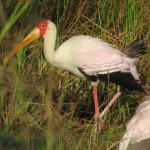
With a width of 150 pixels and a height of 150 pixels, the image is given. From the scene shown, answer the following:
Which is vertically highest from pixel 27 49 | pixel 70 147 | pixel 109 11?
pixel 109 11

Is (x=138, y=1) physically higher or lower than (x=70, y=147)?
higher

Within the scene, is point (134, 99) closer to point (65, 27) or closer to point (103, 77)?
point (103, 77)

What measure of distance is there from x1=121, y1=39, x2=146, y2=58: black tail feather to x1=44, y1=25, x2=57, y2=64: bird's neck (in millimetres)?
764

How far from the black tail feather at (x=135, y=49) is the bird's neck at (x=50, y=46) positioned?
0.76 metres

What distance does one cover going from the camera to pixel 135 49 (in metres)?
5.23

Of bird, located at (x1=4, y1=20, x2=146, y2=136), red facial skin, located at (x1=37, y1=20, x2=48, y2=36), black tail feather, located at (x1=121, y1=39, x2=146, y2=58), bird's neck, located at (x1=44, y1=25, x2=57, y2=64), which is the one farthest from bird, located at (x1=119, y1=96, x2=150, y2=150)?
red facial skin, located at (x1=37, y1=20, x2=48, y2=36)

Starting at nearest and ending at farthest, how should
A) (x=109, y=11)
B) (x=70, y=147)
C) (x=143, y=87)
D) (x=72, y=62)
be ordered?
(x=70, y=147), (x=72, y=62), (x=143, y=87), (x=109, y=11)

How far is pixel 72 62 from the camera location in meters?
5.16

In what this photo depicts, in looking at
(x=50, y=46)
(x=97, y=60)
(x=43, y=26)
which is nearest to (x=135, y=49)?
(x=97, y=60)

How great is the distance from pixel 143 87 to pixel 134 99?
164 mm

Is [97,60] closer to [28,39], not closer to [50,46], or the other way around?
[50,46]

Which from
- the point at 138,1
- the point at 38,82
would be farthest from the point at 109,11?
the point at 38,82

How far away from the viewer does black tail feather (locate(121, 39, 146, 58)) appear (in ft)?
17.1

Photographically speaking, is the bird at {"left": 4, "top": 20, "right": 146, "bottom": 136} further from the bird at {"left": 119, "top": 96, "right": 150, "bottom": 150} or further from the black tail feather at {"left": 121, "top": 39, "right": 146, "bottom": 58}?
the bird at {"left": 119, "top": 96, "right": 150, "bottom": 150}
